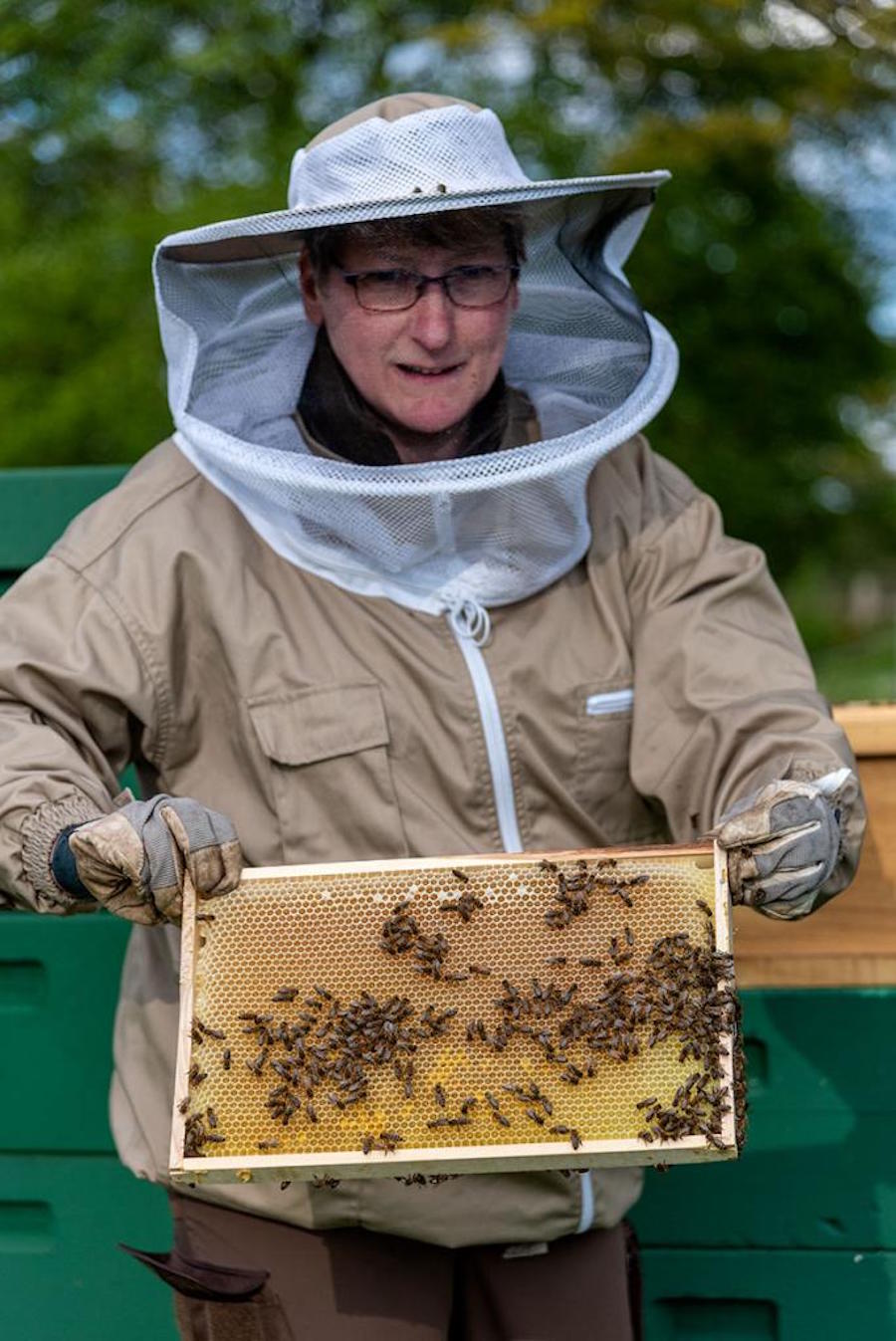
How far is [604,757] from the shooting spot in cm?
277

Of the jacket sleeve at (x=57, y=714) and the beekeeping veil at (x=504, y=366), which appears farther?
the beekeeping veil at (x=504, y=366)

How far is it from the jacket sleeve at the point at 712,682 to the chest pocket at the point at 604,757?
3cm

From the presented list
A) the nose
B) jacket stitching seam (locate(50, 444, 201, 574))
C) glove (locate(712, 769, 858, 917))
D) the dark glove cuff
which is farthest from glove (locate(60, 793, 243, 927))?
the nose

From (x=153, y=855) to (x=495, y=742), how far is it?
609 mm

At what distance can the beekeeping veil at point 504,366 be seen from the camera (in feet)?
8.65

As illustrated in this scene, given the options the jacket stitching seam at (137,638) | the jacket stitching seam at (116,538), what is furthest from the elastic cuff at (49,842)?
the jacket stitching seam at (116,538)

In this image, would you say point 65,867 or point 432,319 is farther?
point 432,319

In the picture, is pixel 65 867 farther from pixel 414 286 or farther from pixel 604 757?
pixel 414 286

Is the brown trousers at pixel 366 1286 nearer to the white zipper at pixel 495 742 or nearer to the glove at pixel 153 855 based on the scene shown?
the white zipper at pixel 495 742

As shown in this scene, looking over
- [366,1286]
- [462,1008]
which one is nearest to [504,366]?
[462,1008]

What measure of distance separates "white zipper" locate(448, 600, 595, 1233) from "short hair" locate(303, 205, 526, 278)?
1.86 feet

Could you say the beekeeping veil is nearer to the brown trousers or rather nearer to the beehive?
the beehive

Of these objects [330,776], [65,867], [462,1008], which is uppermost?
[330,776]

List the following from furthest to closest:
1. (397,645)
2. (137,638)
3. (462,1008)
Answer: (397,645) → (137,638) → (462,1008)
